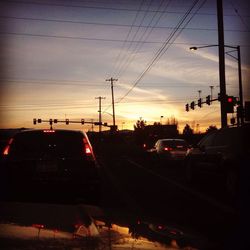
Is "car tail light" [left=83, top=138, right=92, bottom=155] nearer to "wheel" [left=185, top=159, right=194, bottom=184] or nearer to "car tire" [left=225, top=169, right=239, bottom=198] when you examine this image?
"car tire" [left=225, top=169, right=239, bottom=198]

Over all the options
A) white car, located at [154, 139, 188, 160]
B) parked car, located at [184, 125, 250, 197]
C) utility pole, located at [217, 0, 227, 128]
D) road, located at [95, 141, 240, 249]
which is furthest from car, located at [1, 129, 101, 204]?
utility pole, located at [217, 0, 227, 128]

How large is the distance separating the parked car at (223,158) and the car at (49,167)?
377cm

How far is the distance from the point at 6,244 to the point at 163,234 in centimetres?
146

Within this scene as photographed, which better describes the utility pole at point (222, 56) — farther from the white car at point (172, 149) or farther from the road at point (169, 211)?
the road at point (169, 211)

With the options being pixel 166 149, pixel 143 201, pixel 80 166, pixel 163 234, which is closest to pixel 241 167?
pixel 143 201

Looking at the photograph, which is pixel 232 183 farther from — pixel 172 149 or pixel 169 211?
pixel 172 149

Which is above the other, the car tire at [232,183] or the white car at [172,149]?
the white car at [172,149]

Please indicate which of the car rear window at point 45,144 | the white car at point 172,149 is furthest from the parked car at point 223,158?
the white car at point 172,149

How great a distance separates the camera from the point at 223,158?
13.2m

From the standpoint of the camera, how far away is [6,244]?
4.23m

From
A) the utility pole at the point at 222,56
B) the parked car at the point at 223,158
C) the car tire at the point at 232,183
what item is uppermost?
the utility pole at the point at 222,56

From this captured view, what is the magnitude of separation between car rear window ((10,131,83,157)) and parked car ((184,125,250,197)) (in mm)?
3992

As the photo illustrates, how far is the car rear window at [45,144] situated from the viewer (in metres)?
9.41

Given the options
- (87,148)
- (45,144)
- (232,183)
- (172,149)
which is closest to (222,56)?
(172,149)
